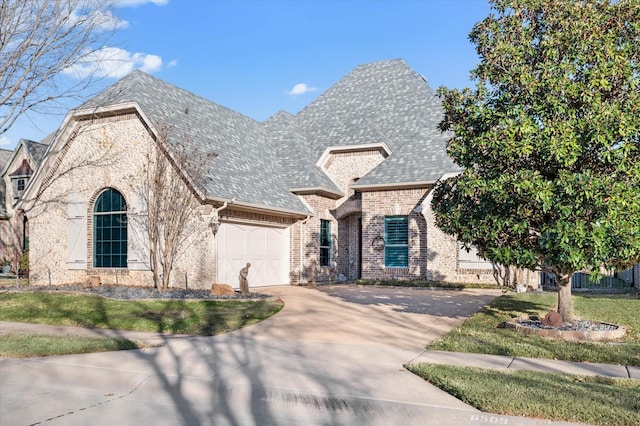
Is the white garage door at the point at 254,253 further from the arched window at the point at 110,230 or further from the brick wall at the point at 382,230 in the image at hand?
the arched window at the point at 110,230

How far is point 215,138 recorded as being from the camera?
20125 mm

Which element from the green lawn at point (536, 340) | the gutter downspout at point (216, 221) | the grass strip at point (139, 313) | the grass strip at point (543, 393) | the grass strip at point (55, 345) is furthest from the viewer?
the gutter downspout at point (216, 221)

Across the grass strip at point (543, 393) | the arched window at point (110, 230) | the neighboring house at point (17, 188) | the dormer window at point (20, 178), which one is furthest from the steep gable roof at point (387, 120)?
the grass strip at point (543, 393)

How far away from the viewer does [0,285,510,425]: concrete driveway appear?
18.7 feet

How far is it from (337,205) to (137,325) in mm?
13577

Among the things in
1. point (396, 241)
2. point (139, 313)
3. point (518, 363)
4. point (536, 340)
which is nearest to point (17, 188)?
point (396, 241)

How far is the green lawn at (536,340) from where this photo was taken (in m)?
8.42

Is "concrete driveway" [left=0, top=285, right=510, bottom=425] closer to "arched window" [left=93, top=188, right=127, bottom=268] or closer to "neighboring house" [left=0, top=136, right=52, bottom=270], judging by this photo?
"arched window" [left=93, top=188, right=127, bottom=268]

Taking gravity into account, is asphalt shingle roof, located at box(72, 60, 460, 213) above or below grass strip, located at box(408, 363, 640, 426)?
above

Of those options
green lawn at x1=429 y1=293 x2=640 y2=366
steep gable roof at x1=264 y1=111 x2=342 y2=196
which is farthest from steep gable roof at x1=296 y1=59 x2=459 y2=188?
green lawn at x1=429 y1=293 x2=640 y2=366

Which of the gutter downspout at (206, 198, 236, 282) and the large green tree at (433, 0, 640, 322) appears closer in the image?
the large green tree at (433, 0, 640, 322)

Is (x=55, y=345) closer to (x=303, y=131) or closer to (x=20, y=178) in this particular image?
(x=303, y=131)

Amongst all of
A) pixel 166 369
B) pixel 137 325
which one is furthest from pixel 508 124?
pixel 137 325

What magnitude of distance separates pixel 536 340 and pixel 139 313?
26.7 feet
